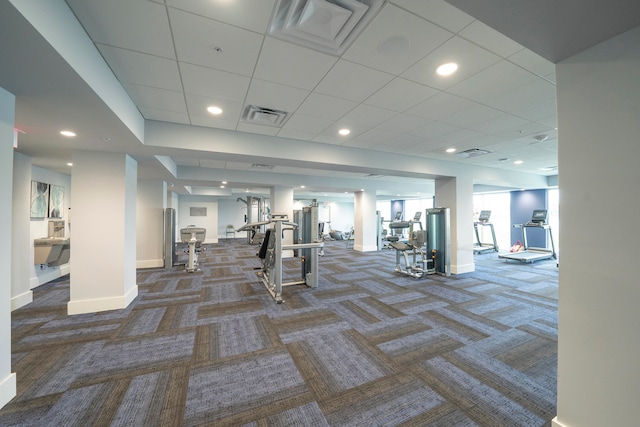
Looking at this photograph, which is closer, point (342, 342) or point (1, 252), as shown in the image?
point (1, 252)

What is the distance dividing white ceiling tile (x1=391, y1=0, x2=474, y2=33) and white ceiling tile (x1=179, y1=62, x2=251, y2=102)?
151 centimetres

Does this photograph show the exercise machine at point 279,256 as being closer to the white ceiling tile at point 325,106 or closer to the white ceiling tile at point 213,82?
the white ceiling tile at point 325,106

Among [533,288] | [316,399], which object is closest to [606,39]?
[316,399]

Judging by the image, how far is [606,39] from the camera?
4.14 ft

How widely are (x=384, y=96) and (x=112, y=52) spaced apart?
8.16 feet

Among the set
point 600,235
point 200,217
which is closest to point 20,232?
point 600,235

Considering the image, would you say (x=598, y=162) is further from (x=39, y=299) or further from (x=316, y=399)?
(x=39, y=299)

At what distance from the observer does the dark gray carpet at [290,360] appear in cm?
173

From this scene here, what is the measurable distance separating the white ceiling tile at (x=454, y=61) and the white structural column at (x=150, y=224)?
6574 mm

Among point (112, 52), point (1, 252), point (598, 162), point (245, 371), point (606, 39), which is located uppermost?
point (112, 52)

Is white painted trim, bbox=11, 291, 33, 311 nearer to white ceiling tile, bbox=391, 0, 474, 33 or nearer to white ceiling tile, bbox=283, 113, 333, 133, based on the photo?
white ceiling tile, bbox=283, 113, 333, 133

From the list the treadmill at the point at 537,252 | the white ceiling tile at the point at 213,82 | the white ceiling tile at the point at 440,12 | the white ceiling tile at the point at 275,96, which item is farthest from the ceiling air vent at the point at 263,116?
the treadmill at the point at 537,252

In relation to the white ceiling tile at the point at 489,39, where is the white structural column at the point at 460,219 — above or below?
below

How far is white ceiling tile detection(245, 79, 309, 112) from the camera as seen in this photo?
2490mm
